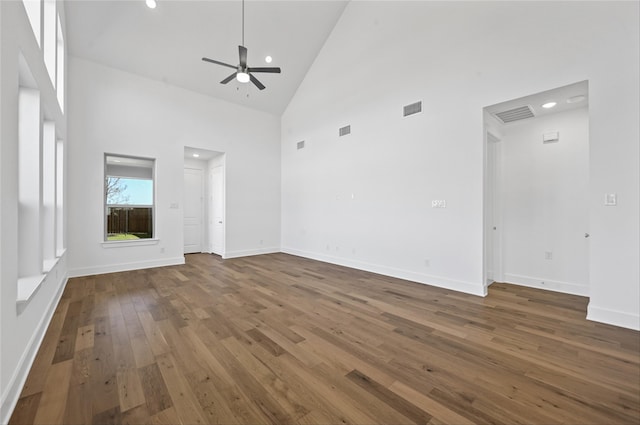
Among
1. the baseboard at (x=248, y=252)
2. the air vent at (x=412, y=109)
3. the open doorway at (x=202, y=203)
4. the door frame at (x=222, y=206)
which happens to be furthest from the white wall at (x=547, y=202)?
the open doorway at (x=202, y=203)

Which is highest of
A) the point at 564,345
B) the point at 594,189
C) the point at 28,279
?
the point at 594,189

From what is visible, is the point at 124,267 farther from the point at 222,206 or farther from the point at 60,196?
the point at 222,206

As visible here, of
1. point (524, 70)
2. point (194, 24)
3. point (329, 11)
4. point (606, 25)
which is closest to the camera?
point (606, 25)

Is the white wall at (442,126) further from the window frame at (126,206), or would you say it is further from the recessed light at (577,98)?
the window frame at (126,206)

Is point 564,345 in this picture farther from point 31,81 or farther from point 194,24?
point 194,24

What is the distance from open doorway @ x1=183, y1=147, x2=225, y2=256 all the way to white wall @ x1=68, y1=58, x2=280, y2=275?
696 mm

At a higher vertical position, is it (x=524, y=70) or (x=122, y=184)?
(x=524, y=70)

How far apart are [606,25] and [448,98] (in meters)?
1.68

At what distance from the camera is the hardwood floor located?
5.14 feet

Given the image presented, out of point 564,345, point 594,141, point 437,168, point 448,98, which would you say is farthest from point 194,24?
point 564,345

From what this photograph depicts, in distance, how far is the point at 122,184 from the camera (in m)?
5.49

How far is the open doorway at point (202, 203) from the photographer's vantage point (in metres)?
7.23

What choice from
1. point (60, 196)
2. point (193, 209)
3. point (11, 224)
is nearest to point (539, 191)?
point (11, 224)

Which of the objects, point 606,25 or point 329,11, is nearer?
point 606,25
